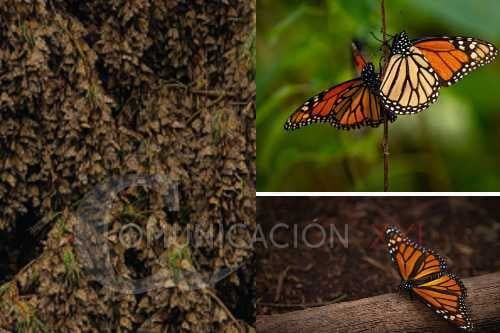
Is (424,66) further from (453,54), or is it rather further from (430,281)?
(430,281)

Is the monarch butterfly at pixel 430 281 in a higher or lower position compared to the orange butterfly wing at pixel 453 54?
lower

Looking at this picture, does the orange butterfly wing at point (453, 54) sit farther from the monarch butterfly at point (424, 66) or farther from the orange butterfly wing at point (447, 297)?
the orange butterfly wing at point (447, 297)

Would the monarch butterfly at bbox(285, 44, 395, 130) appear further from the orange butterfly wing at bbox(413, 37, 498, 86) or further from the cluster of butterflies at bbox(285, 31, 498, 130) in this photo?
the orange butterfly wing at bbox(413, 37, 498, 86)

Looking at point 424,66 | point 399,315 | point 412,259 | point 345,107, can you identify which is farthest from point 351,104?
point 399,315

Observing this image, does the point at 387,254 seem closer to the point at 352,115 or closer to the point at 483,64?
the point at 352,115

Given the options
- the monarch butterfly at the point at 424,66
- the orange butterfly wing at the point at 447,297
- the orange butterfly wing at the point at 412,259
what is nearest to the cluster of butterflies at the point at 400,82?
the monarch butterfly at the point at 424,66

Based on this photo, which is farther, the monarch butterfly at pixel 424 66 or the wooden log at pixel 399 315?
the wooden log at pixel 399 315

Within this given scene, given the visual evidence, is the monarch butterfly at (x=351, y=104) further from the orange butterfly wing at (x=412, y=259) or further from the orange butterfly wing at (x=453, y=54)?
the orange butterfly wing at (x=412, y=259)

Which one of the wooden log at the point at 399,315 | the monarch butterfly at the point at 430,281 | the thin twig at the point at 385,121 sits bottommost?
the wooden log at the point at 399,315
